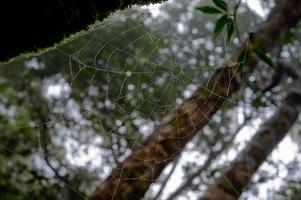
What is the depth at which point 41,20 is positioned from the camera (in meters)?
0.98

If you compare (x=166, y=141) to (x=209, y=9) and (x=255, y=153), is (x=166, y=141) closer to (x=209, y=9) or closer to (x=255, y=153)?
(x=209, y=9)

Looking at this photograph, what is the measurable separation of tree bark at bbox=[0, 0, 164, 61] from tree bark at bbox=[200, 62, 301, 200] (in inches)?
88.7

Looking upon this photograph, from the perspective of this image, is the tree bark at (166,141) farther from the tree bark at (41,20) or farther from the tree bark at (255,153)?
the tree bark at (41,20)

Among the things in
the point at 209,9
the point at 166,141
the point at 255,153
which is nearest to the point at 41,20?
the point at 209,9

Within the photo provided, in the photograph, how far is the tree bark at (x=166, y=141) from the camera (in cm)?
242

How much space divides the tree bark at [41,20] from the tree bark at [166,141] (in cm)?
137

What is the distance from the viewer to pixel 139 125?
16.0 feet

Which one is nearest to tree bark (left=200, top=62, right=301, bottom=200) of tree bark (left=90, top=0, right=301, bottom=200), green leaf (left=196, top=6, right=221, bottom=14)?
tree bark (left=90, top=0, right=301, bottom=200)

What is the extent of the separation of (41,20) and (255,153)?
262 centimetres

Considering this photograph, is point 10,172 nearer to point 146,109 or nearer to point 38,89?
point 38,89

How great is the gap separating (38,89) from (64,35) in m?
6.35

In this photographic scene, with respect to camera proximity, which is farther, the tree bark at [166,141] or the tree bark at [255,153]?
the tree bark at [255,153]

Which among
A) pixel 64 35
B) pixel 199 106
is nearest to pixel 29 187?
pixel 199 106

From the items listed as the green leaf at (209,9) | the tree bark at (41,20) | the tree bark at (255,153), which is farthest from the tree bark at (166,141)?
the tree bark at (41,20)
